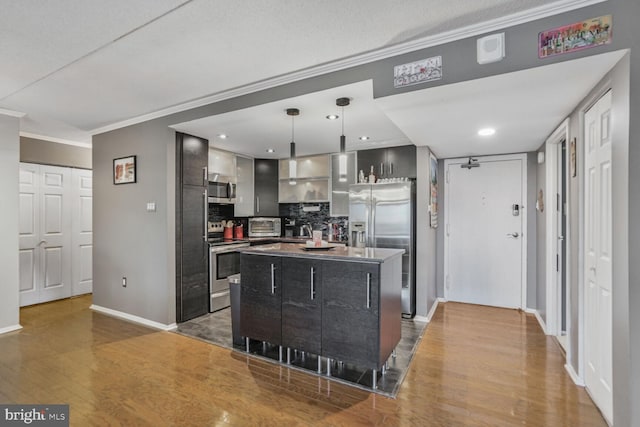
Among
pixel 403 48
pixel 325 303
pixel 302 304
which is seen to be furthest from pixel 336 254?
pixel 403 48

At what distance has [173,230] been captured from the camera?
3.78 m

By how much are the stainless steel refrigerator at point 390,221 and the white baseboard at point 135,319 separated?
99.7 inches

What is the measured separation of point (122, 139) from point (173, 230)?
5.05 ft

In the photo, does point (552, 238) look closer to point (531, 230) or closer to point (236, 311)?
point (531, 230)

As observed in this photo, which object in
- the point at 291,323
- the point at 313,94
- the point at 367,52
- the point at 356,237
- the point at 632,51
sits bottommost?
the point at 291,323

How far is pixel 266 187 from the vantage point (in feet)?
18.6

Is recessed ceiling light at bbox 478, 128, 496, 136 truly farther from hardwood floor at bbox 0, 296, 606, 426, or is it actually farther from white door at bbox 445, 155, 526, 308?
hardwood floor at bbox 0, 296, 606, 426

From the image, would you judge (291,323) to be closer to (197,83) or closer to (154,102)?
(197,83)

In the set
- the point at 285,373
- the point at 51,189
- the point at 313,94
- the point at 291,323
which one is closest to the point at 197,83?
the point at 313,94

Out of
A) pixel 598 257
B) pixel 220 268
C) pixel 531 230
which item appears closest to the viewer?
pixel 598 257

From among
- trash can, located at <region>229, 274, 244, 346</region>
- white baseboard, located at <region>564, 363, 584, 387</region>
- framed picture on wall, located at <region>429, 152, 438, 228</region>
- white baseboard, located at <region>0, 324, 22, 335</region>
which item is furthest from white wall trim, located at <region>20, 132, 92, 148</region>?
white baseboard, located at <region>564, 363, 584, 387</region>

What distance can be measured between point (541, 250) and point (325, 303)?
2977 millimetres

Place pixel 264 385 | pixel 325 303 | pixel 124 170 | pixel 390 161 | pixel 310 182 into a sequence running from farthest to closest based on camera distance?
1. pixel 310 182
2. pixel 390 161
3. pixel 124 170
4. pixel 325 303
5. pixel 264 385

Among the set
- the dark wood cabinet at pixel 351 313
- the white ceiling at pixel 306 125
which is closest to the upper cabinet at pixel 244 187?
the white ceiling at pixel 306 125
